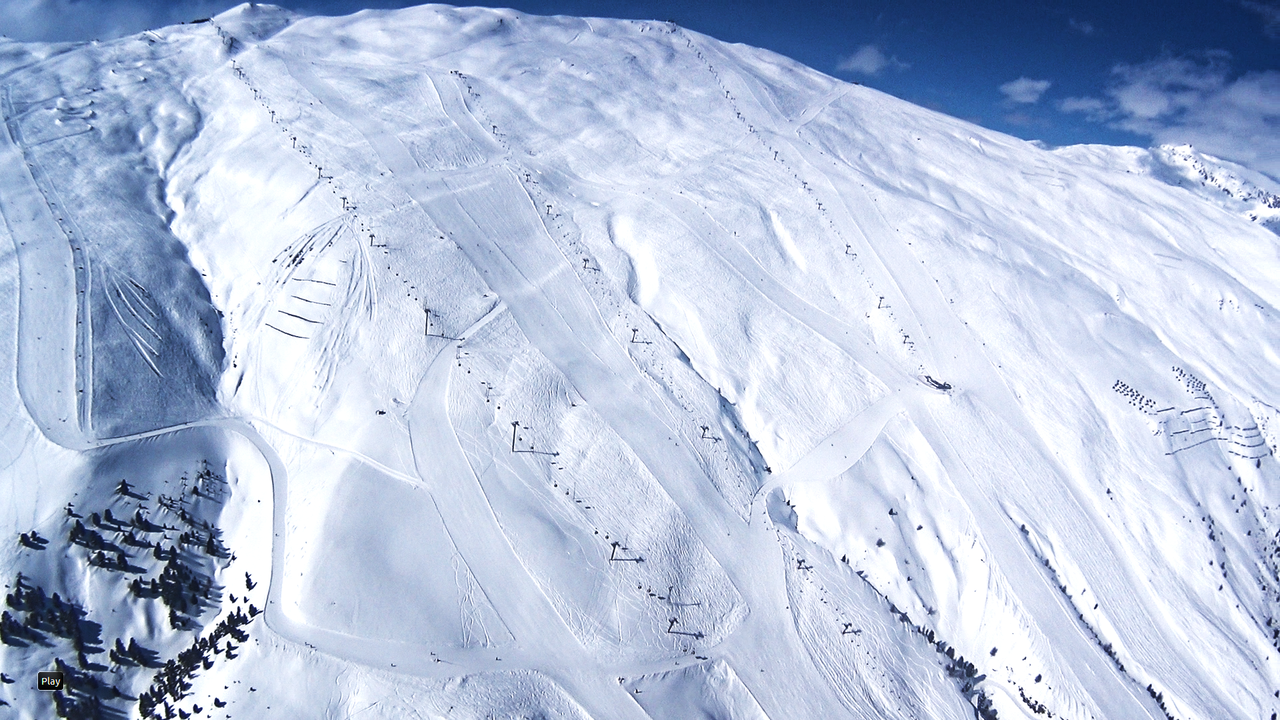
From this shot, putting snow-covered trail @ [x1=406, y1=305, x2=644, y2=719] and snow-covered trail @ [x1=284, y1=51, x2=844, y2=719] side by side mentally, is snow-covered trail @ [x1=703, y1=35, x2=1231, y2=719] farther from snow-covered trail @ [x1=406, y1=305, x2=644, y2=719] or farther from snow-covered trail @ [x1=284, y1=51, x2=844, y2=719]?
snow-covered trail @ [x1=406, y1=305, x2=644, y2=719]

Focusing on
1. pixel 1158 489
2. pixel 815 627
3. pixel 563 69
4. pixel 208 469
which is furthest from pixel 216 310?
pixel 1158 489

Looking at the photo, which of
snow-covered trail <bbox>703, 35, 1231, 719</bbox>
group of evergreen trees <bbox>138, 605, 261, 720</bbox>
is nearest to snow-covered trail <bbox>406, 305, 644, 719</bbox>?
group of evergreen trees <bbox>138, 605, 261, 720</bbox>

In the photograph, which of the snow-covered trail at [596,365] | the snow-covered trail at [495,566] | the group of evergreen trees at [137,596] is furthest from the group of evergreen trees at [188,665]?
the snow-covered trail at [596,365]

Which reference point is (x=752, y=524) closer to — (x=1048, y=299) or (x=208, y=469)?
(x=208, y=469)

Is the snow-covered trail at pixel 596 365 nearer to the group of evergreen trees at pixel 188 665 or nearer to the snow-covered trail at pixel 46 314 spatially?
the group of evergreen trees at pixel 188 665

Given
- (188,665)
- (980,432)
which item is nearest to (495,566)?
(188,665)
